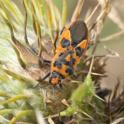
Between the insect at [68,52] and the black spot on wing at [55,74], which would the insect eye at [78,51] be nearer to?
the insect at [68,52]

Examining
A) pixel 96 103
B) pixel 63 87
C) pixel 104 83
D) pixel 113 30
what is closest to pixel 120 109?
pixel 96 103

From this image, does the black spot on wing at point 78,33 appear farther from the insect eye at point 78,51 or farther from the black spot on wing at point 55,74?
the black spot on wing at point 55,74

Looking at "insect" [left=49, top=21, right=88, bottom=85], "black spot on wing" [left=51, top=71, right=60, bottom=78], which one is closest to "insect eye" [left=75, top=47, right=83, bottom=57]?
"insect" [left=49, top=21, right=88, bottom=85]

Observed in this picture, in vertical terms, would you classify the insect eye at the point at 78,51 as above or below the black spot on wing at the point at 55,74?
above

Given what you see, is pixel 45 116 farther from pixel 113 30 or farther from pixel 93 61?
pixel 113 30

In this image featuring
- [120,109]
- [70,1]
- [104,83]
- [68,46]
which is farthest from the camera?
[70,1]

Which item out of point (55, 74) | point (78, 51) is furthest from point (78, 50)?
point (55, 74)

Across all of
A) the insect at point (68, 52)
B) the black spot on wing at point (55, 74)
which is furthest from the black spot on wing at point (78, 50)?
the black spot on wing at point (55, 74)
